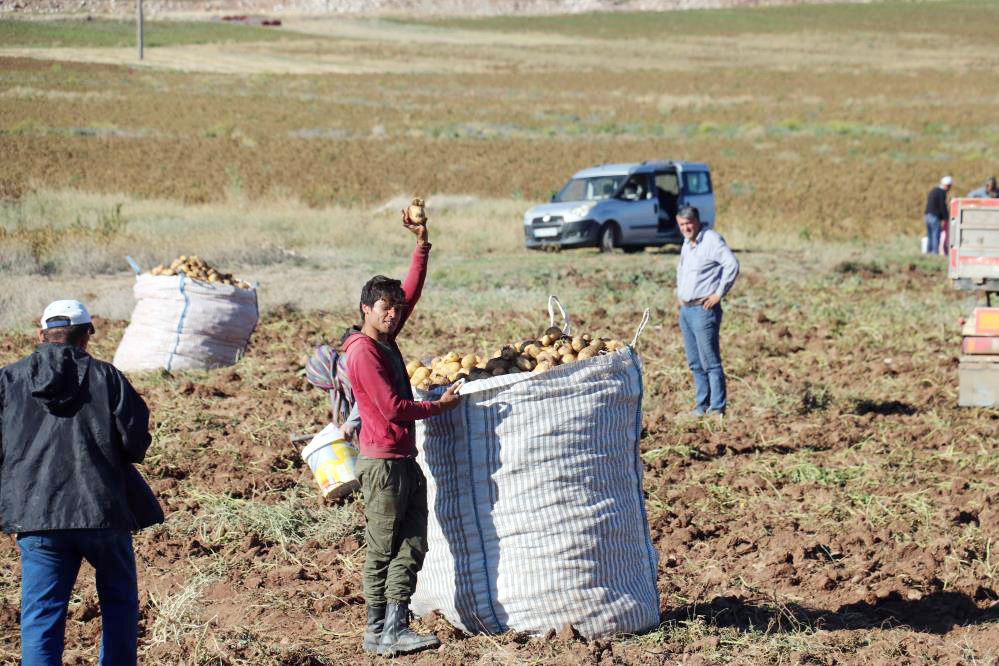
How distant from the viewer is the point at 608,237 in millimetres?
20141

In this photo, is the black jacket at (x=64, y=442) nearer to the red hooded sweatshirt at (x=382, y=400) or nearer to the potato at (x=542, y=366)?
the red hooded sweatshirt at (x=382, y=400)

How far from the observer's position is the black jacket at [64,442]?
4.05 metres

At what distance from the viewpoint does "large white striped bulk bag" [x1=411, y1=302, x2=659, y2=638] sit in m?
4.63

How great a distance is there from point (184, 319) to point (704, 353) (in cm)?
419

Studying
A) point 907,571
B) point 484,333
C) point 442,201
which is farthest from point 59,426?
point 442,201

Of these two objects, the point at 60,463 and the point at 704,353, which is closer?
the point at 60,463

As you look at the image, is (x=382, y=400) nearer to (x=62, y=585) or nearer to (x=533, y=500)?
(x=533, y=500)

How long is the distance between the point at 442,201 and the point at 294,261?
29.9ft

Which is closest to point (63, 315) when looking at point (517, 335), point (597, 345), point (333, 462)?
point (597, 345)

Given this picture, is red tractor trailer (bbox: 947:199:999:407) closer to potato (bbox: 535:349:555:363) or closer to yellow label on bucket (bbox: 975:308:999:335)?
yellow label on bucket (bbox: 975:308:999:335)

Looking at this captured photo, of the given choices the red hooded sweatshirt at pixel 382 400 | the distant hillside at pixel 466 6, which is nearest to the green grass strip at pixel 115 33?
the distant hillside at pixel 466 6

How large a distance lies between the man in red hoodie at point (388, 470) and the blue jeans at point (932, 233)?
17.1 m

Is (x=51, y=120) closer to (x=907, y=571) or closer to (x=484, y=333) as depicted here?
(x=484, y=333)

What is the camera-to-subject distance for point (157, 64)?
1855 inches
